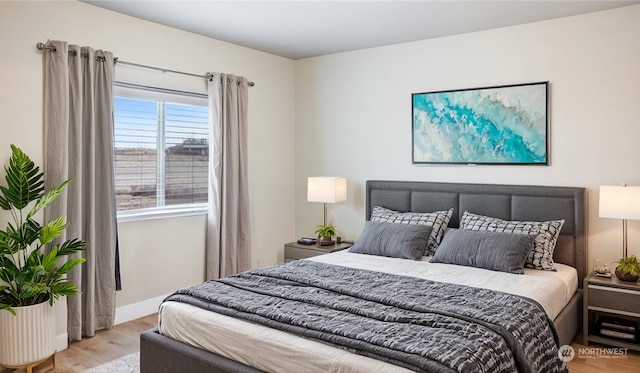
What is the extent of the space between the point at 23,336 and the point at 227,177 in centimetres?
220

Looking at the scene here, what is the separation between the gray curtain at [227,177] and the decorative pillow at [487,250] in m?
1.99

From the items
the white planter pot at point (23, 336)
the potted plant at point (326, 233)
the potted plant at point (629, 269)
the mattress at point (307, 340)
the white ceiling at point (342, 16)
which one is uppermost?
the white ceiling at point (342, 16)

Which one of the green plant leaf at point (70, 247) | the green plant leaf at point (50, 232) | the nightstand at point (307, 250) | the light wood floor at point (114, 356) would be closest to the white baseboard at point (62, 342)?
the light wood floor at point (114, 356)

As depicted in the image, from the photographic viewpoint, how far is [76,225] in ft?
11.4

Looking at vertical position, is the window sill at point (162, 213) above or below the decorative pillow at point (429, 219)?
above

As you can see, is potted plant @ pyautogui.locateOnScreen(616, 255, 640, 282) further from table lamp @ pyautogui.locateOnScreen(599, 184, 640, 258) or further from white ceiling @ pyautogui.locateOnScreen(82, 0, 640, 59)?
white ceiling @ pyautogui.locateOnScreen(82, 0, 640, 59)

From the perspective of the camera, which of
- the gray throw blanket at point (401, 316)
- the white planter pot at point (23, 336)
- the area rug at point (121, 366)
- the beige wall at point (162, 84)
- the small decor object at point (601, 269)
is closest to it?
the gray throw blanket at point (401, 316)

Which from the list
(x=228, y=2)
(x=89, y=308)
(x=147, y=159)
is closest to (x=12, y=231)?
(x=89, y=308)

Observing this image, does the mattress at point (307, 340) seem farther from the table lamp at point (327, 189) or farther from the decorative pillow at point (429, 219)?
the table lamp at point (327, 189)

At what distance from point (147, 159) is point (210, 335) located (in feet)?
7.14

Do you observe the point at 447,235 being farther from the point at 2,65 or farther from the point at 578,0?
the point at 2,65

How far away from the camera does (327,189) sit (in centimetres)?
482

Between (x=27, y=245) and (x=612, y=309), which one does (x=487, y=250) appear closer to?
(x=612, y=309)

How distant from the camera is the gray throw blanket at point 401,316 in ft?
6.75
